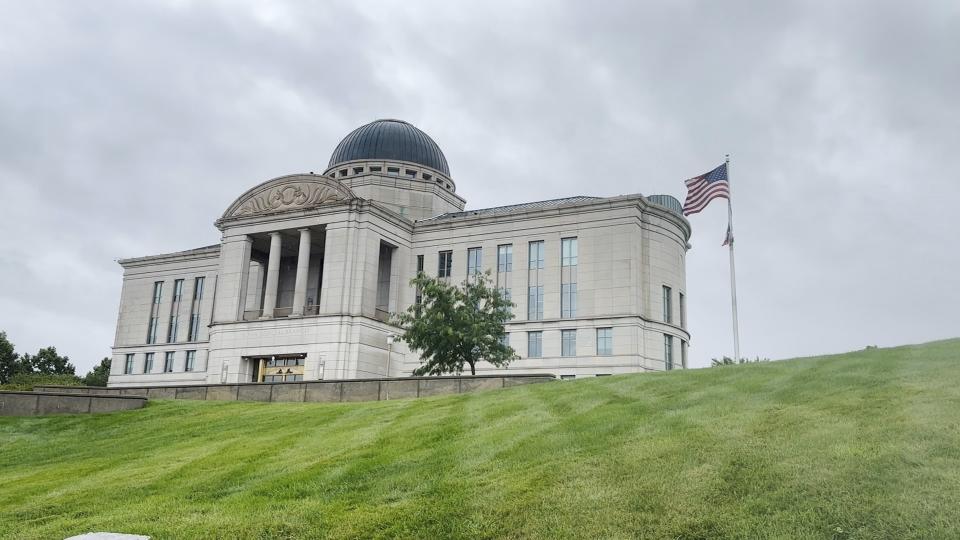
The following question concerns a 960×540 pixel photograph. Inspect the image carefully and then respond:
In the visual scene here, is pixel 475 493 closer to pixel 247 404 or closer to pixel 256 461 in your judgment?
pixel 256 461

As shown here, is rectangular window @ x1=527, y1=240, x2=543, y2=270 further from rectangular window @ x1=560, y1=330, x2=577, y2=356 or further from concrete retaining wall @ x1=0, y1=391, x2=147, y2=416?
concrete retaining wall @ x1=0, y1=391, x2=147, y2=416

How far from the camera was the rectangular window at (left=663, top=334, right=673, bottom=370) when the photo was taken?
5942 cm

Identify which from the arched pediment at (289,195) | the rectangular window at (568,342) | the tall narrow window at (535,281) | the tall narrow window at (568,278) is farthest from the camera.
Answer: the arched pediment at (289,195)

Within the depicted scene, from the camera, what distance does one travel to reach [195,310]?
7700 cm

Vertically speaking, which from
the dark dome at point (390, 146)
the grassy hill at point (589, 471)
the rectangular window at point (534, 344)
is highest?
the dark dome at point (390, 146)

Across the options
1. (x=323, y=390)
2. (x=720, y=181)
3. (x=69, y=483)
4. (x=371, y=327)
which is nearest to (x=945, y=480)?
(x=69, y=483)

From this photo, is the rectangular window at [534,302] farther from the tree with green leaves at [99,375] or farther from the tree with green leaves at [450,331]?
Result: the tree with green leaves at [99,375]

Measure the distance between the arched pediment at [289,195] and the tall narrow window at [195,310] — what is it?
13991 millimetres

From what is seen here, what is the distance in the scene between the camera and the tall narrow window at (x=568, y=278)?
196 ft

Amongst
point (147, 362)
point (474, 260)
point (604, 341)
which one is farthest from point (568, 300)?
point (147, 362)

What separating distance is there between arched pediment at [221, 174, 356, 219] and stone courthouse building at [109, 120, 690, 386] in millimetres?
115

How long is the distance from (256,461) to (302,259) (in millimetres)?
45900

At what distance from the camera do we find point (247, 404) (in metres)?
33.6

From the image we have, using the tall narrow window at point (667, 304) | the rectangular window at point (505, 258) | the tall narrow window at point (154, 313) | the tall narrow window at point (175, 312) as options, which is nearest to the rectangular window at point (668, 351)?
the tall narrow window at point (667, 304)
